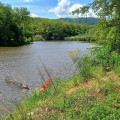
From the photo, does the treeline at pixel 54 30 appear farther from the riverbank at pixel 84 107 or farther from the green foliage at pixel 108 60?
the riverbank at pixel 84 107

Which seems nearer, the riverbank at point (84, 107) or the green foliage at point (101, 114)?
the green foliage at point (101, 114)

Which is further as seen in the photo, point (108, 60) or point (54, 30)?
point (54, 30)

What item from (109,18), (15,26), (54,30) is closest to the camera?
(109,18)

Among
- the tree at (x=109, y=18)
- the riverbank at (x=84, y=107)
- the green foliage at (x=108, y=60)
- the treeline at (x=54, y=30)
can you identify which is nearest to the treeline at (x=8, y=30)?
the tree at (x=109, y=18)

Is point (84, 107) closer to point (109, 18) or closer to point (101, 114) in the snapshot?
point (101, 114)

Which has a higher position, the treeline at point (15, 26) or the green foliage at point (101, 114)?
the treeline at point (15, 26)

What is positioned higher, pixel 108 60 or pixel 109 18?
pixel 109 18

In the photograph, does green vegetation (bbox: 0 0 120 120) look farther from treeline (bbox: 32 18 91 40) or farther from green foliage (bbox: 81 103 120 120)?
treeline (bbox: 32 18 91 40)

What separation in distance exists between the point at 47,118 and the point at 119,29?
595cm

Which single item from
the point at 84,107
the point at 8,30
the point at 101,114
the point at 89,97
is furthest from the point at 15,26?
the point at 101,114

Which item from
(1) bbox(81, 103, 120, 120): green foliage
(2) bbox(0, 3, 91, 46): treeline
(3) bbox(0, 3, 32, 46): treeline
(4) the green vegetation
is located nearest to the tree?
(4) the green vegetation

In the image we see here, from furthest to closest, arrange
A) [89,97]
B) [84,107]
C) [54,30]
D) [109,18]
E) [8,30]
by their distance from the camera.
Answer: [54,30] < [8,30] < [109,18] < [89,97] < [84,107]

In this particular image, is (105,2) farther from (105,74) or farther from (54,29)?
(54,29)

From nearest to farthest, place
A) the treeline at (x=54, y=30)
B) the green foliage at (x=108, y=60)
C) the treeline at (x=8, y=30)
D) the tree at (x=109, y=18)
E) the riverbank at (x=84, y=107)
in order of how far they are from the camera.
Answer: the riverbank at (x=84, y=107)
the green foliage at (x=108, y=60)
the tree at (x=109, y=18)
the treeline at (x=8, y=30)
the treeline at (x=54, y=30)
